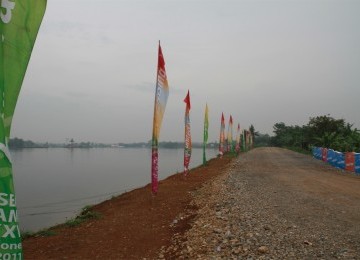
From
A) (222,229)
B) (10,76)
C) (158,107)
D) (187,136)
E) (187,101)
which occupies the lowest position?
(222,229)

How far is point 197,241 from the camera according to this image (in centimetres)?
784

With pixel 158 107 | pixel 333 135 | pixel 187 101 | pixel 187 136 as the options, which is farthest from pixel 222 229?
pixel 333 135

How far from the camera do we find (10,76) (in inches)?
159

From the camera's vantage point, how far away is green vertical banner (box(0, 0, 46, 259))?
3834 mm

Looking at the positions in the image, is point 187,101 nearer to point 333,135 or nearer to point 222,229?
point 222,229

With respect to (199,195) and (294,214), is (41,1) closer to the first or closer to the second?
(294,214)

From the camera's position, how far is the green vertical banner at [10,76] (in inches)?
151

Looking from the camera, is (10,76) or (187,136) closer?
(10,76)

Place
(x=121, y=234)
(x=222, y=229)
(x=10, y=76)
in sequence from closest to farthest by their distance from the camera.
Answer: (x=10, y=76) → (x=222, y=229) → (x=121, y=234)

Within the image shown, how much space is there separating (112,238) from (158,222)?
1.65m

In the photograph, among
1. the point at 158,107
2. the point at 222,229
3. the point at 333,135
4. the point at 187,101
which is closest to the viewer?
the point at 222,229

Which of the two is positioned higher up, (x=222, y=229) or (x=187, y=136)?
(x=187, y=136)

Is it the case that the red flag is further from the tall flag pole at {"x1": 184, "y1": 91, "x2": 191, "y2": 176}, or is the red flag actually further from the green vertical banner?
the green vertical banner

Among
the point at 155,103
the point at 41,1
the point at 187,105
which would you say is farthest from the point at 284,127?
the point at 41,1
